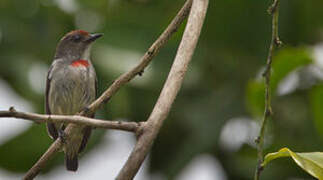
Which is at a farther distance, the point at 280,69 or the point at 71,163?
the point at 71,163

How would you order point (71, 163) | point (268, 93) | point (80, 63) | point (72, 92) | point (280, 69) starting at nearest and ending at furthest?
point (268, 93) < point (280, 69) < point (72, 92) < point (80, 63) < point (71, 163)

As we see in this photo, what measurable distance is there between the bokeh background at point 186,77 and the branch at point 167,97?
267 cm

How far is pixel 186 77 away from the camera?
6.42 metres

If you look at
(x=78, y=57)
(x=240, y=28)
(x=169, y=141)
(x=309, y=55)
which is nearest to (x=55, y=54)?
(x=78, y=57)

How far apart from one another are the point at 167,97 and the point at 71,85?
3403 millimetres

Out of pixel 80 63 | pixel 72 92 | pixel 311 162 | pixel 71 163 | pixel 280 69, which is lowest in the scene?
pixel 71 163

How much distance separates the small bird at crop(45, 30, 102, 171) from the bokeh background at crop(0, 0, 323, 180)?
15 cm

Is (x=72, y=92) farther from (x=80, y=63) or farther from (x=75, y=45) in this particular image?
(x=75, y=45)

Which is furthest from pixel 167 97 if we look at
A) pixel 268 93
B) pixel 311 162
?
pixel 311 162

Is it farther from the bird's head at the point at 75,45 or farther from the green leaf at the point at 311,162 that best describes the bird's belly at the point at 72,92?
the green leaf at the point at 311,162

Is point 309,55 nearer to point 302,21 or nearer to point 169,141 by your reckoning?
point 302,21

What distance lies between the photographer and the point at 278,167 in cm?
606

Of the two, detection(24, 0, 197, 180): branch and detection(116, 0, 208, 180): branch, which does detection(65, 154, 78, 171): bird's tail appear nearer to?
detection(24, 0, 197, 180): branch

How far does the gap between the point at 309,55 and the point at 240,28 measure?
1186mm
